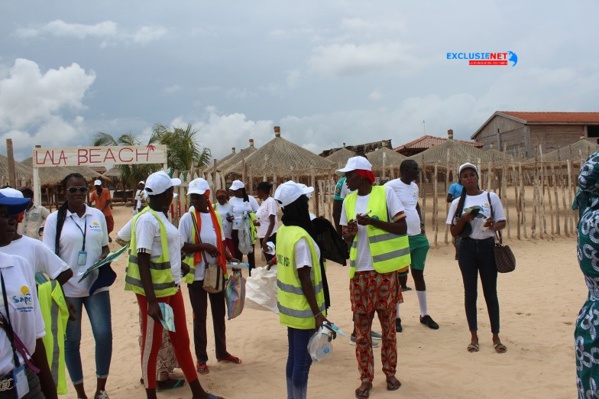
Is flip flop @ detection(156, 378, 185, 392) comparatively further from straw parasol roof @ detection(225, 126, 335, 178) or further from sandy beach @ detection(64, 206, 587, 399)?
straw parasol roof @ detection(225, 126, 335, 178)

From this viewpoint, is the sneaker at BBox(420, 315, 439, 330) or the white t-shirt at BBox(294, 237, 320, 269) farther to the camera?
the sneaker at BBox(420, 315, 439, 330)

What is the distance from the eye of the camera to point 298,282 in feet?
11.3

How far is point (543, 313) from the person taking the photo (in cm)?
650

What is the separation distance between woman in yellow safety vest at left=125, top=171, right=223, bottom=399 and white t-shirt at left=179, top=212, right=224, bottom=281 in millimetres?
756

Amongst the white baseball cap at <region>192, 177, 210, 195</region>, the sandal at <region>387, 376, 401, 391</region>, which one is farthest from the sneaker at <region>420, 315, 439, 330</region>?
the white baseball cap at <region>192, 177, 210, 195</region>

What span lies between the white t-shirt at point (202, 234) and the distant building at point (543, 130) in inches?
1121

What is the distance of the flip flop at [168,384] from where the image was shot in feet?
14.5

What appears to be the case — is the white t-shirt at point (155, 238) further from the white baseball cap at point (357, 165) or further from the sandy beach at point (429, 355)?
the white baseball cap at point (357, 165)

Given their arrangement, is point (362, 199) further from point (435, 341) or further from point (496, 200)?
point (435, 341)

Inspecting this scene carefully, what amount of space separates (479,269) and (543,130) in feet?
96.5

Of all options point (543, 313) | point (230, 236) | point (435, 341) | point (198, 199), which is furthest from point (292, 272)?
point (230, 236)

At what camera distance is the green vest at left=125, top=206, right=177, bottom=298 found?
3.77m

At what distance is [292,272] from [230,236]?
5.29 meters

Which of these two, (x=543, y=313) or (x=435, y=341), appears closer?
(x=435, y=341)
